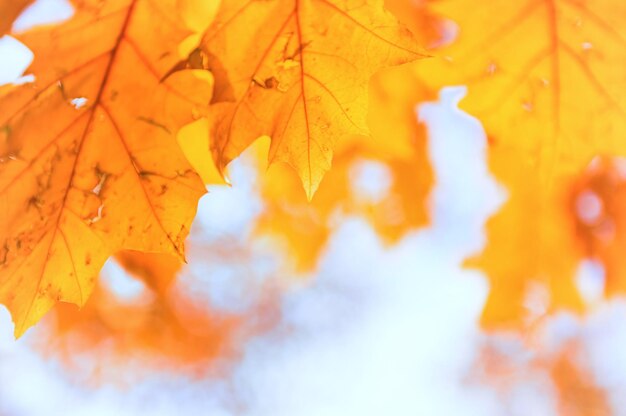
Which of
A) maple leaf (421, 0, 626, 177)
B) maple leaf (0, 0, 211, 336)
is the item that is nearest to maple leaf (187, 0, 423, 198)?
Result: maple leaf (0, 0, 211, 336)

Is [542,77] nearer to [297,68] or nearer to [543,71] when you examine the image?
[543,71]

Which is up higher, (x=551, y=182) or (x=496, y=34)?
(x=496, y=34)

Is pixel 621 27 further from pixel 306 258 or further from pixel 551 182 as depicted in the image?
pixel 306 258

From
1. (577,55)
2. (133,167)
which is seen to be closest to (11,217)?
(133,167)

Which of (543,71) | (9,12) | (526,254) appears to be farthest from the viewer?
(526,254)

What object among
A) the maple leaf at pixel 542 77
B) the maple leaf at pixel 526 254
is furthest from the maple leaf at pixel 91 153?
the maple leaf at pixel 526 254

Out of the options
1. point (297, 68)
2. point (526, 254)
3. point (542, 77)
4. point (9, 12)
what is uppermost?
point (9, 12)

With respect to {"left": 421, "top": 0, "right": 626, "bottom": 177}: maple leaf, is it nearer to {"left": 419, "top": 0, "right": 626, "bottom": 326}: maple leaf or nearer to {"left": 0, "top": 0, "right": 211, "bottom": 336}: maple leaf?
{"left": 419, "top": 0, "right": 626, "bottom": 326}: maple leaf

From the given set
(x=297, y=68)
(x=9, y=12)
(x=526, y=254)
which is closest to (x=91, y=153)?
(x=9, y=12)
